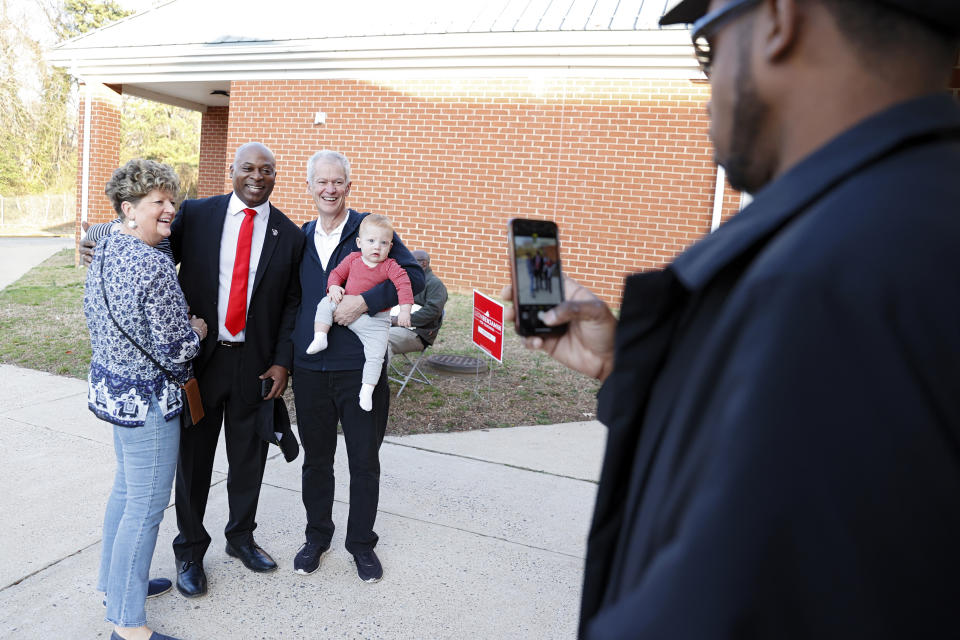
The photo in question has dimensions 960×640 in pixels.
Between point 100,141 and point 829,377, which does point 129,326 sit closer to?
point 829,377

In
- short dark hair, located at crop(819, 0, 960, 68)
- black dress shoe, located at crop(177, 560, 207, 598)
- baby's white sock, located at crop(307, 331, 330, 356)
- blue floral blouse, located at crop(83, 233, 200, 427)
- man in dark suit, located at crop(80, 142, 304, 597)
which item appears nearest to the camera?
short dark hair, located at crop(819, 0, 960, 68)

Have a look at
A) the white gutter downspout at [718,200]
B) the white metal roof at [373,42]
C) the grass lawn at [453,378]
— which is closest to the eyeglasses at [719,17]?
the grass lawn at [453,378]

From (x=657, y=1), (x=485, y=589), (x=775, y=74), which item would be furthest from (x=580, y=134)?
(x=775, y=74)

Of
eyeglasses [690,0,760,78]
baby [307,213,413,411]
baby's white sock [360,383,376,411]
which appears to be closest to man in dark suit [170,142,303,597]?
baby [307,213,413,411]

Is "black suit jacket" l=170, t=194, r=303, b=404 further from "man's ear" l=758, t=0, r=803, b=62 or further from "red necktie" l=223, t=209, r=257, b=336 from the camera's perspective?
"man's ear" l=758, t=0, r=803, b=62

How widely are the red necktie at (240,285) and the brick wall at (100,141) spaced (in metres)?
11.0

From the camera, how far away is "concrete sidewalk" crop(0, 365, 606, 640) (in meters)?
3.33

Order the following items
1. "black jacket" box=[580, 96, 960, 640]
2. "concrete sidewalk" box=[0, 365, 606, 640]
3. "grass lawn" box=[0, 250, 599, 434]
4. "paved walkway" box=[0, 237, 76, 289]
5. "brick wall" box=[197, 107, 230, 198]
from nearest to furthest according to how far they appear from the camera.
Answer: "black jacket" box=[580, 96, 960, 640] < "concrete sidewalk" box=[0, 365, 606, 640] < "grass lawn" box=[0, 250, 599, 434] < "paved walkway" box=[0, 237, 76, 289] < "brick wall" box=[197, 107, 230, 198]

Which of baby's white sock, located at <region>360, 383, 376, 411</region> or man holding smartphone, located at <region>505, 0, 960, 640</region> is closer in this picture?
man holding smartphone, located at <region>505, 0, 960, 640</region>

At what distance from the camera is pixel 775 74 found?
902 millimetres

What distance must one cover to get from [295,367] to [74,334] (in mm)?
6321

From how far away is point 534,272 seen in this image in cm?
174

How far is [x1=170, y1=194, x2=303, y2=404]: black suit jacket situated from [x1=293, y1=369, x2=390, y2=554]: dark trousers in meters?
0.22

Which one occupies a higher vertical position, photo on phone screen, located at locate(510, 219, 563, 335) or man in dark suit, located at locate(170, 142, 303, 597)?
photo on phone screen, located at locate(510, 219, 563, 335)
